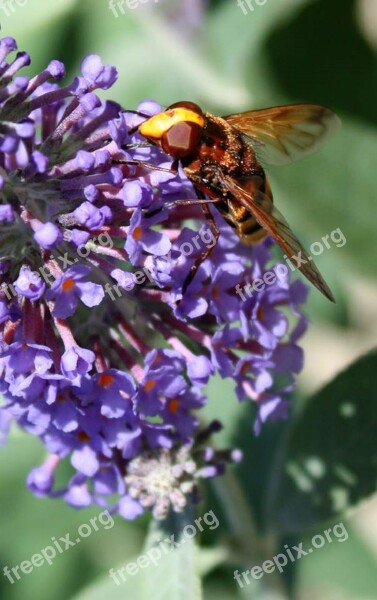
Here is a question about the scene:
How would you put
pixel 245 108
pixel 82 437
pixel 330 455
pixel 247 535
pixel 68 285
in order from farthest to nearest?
pixel 245 108 → pixel 247 535 → pixel 330 455 → pixel 82 437 → pixel 68 285

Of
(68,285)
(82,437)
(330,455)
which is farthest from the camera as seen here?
(330,455)

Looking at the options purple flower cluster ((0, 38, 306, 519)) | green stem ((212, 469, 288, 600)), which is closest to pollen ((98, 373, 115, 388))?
purple flower cluster ((0, 38, 306, 519))

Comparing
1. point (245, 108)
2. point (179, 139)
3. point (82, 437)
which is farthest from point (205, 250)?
point (245, 108)

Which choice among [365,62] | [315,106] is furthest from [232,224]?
[365,62]

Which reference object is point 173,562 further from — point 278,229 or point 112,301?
point 278,229

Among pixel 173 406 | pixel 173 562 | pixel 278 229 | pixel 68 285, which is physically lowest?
pixel 173 562
